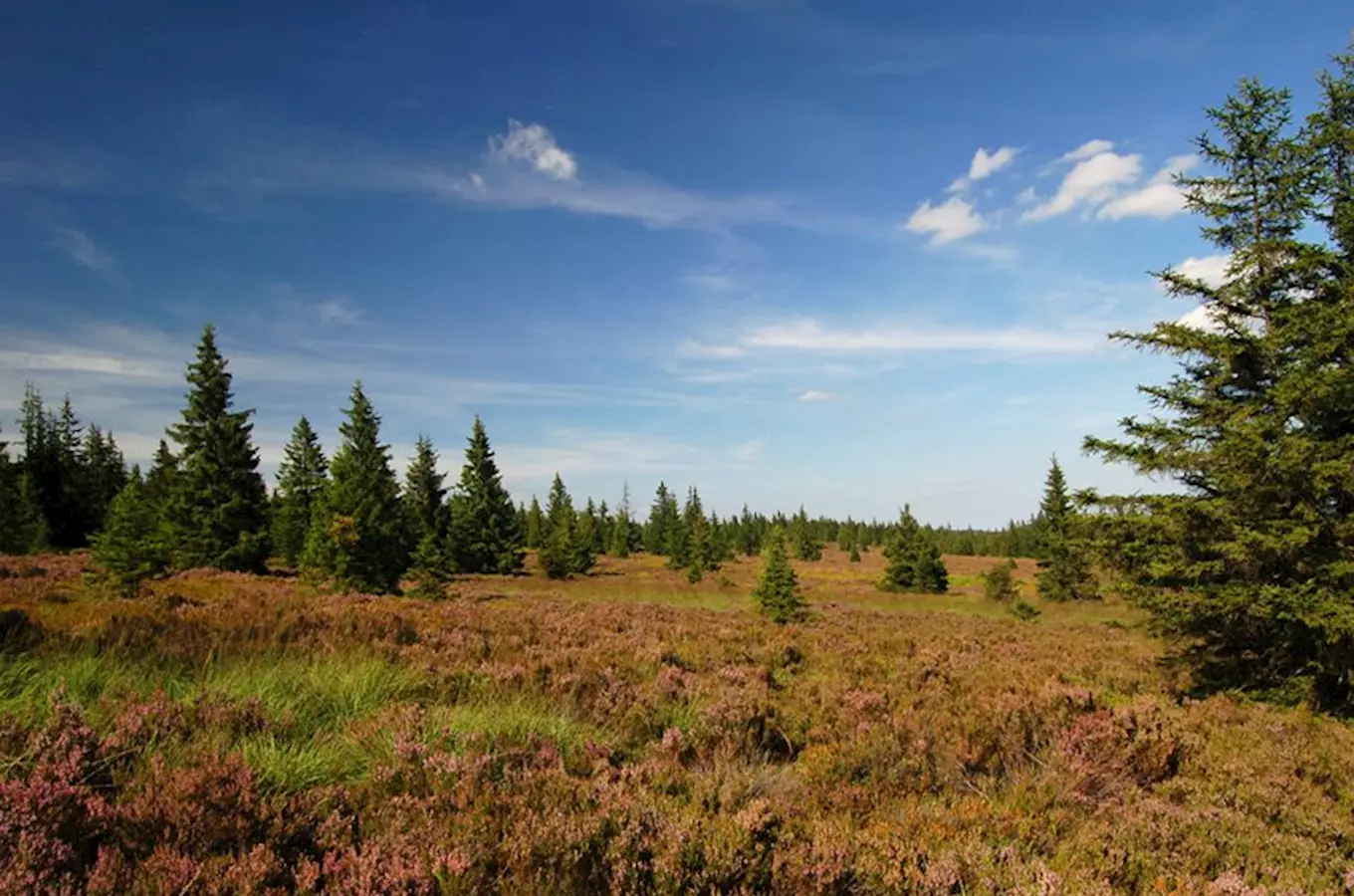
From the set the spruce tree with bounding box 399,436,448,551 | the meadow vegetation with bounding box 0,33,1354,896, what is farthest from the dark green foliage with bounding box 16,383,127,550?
the meadow vegetation with bounding box 0,33,1354,896

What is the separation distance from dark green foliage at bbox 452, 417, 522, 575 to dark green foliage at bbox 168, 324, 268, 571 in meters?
17.2

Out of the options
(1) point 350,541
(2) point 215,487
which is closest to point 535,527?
(2) point 215,487

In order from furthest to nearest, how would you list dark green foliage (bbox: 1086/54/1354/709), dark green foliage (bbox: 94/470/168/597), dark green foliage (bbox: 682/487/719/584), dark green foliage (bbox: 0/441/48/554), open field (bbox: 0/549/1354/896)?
dark green foliage (bbox: 682/487/719/584) < dark green foliage (bbox: 0/441/48/554) < dark green foliage (bbox: 94/470/168/597) < dark green foliage (bbox: 1086/54/1354/709) < open field (bbox: 0/549/1354/896)

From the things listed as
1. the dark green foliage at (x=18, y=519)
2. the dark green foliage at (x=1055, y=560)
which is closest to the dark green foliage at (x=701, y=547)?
the dark green foliage at (x=1055, y=560)

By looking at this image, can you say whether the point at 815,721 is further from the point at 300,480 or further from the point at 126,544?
the point at 300,480

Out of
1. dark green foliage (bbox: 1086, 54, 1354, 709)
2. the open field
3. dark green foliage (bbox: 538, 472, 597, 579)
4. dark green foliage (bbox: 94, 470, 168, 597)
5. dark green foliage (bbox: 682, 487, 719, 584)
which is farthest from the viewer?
dark green foliage (bbox: 682, 487, 719, 584)

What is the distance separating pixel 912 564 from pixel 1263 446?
4516 centimetres

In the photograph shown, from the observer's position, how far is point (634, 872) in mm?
3143

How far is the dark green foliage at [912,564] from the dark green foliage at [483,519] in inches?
1219

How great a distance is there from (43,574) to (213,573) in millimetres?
5900

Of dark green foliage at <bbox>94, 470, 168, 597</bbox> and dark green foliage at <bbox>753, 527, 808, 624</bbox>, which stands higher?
dark green foliage at <bbox>94, 470, 168, 597</bbox>

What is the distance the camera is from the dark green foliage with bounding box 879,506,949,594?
169 feet

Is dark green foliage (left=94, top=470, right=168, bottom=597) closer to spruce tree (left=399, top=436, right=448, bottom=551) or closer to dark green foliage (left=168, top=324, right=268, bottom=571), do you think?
dark green foliage (left=168, top=324, right=268, bottom=571)

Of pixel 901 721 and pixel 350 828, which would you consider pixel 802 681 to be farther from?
pixel 350 828
